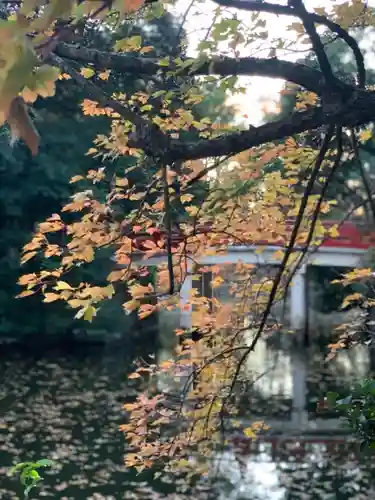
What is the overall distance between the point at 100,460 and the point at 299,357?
27.3 feet

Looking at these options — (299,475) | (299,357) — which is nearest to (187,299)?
(299,475)

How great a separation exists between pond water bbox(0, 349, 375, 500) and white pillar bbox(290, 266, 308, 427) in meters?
1.52

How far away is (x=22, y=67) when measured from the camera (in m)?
1.00

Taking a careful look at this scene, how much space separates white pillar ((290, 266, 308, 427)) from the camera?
31.9ft

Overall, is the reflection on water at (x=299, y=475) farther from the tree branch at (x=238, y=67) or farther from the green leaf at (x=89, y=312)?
the tree branch at (x=238, y=67)

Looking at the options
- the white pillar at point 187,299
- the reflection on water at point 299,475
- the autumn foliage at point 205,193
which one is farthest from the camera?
the reflection on water at point 299,475

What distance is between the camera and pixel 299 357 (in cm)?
→ 1552

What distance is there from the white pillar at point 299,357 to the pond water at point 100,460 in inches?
59.9

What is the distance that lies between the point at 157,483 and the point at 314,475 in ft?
5.07

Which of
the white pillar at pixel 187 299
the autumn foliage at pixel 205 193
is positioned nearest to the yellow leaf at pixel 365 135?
the autumn foliage at pixel 205 193

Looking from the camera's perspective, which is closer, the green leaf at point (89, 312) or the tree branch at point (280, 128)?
the tree branch at point (280, 128)

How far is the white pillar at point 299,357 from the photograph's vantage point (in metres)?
9.72

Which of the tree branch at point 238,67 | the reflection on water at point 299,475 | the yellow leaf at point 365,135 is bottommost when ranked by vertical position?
the reflection on water at point 299,475

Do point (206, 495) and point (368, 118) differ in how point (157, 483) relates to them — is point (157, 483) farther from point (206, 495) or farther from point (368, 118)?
point (368, 118)
